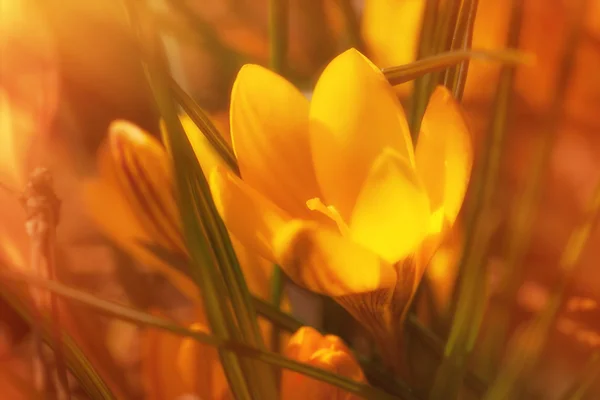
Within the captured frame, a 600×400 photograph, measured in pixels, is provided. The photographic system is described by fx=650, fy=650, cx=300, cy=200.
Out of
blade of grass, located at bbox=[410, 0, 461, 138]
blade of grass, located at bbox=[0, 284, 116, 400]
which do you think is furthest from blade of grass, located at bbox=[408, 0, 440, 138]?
blade of grass, located at bbox=[0, 284, 116, 400]

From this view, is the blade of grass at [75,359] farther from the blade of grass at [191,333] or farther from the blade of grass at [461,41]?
the blade of grass at [461,41]

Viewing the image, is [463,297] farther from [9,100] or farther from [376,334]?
[9,100]

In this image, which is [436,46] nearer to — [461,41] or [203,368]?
[461,41]

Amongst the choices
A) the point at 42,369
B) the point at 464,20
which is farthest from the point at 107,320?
the point at 464,20

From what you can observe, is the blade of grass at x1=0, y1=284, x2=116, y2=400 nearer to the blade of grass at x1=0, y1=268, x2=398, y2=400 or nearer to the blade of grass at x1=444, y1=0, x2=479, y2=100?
the blade of grass at x1=0, y1=268, x2=398, y2=400

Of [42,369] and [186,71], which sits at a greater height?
[186,71]

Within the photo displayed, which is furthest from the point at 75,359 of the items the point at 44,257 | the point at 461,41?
the point at 461,41
